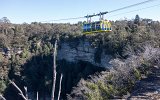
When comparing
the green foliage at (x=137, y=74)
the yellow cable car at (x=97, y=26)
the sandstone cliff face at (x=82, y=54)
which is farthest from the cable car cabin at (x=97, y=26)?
the sandstone cliff face at (x=82, y=54)

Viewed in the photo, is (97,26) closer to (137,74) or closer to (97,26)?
(97,26)

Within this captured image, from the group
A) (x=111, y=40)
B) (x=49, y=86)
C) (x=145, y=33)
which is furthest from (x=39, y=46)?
(x=145, y=33)

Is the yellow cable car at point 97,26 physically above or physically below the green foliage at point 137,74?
above

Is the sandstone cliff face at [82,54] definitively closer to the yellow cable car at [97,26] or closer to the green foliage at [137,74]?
the yellow cable car at [97,26]

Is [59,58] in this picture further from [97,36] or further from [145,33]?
[145,33]

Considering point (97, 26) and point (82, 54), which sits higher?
point (97, 26)

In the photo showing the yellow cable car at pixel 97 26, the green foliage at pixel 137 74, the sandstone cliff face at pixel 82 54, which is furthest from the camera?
the sandstone cliff face at pixel 82 54

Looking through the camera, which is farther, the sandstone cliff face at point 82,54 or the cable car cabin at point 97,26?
the sandstone cliff face at point 82,54

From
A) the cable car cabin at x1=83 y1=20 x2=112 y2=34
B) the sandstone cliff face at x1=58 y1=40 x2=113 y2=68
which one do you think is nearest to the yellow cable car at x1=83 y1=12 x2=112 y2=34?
the cable car cabin at x1=83 y1=20 x2=112 y2=34

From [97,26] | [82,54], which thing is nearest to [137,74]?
[97,26]
